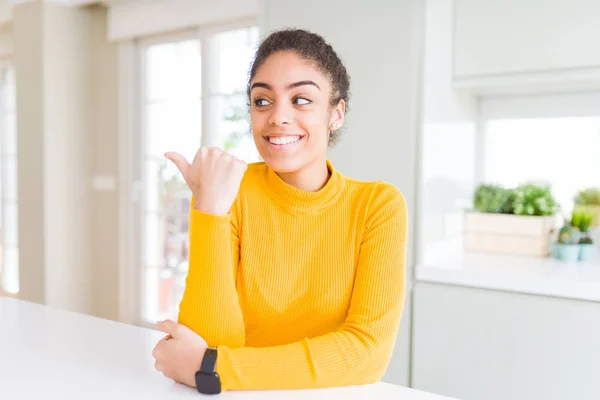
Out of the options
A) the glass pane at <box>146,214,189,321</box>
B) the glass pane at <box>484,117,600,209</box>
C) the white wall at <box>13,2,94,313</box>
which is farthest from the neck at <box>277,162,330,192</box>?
the white wall at <box>13,2,94,313</box>

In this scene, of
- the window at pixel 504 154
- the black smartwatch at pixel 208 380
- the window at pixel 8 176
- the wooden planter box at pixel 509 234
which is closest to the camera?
the black smartwatch at pixel 208 380

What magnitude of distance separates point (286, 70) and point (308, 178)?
0.23m

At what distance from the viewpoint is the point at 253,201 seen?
112 cm

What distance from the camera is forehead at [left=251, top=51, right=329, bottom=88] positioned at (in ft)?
3.36

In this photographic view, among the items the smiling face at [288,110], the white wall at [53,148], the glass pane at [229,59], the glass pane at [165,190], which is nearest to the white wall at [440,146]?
the smiling face at [288,110]

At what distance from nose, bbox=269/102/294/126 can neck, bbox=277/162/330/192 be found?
0.43 feet

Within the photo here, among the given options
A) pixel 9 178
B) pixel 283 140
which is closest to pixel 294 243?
pixel 283 140

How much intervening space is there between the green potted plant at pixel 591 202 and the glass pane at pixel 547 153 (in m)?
0.03

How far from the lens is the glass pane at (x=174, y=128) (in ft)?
11.4

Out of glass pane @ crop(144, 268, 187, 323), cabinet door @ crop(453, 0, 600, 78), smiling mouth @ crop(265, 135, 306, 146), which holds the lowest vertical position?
glass pane @ crop(144, 268, 187, 323)

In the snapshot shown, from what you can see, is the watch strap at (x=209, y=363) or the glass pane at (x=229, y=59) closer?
the watch strap at (x=209, y=363)

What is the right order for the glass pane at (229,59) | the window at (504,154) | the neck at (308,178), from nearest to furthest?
the neck at (308,178) → the window at (504,154) → the glass pane at (229,59)

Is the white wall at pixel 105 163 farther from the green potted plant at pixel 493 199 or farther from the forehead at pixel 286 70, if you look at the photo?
the forehead at pixel 286 70

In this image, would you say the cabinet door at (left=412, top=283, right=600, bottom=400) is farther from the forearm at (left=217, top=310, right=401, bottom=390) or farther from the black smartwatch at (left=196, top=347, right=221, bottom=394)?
the black smartwatch at (left=196, top=347, right=221, bottom=394)
